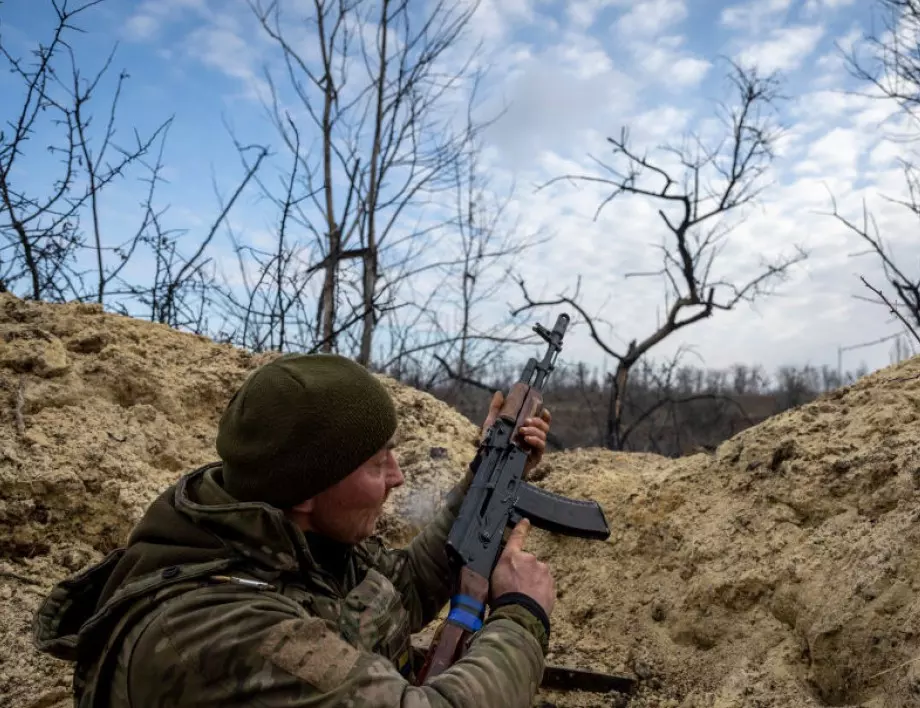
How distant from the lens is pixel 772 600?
2.79 m

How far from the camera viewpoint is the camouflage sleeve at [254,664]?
1531 mm

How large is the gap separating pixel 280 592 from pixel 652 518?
7.27ft

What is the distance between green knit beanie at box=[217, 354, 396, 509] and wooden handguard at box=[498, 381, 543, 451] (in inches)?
35.5

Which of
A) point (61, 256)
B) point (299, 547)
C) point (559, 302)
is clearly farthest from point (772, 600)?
point (559, 302)

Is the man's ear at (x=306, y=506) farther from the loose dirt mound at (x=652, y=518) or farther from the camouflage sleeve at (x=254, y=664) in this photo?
the loose dirt mound at (x=652, y=518)

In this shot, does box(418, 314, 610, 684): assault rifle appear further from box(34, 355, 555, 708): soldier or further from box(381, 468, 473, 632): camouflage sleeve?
box(381, 468, 473, 632): camouflage sleeve

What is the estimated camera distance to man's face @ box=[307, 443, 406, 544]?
1.96 meters

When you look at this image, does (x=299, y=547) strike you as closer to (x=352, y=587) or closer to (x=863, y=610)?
(x=352, y=587)

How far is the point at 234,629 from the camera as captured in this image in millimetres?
1566

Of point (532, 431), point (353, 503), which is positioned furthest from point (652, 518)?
point (353, 503)

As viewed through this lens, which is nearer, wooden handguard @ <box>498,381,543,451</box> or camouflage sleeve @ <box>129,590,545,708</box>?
camouflage sleeve @ <box>129,590,545,708</box>

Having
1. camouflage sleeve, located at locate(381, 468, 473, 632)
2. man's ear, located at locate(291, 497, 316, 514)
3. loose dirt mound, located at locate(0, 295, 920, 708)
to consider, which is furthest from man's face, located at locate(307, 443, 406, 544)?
loose dirt mound, located at locate(0, 295, 920, 708)

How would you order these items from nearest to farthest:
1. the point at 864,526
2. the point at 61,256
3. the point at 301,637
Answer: the point at 301,637, the point at 864,526, the point at 61,256

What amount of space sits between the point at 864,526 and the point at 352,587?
1.85 m
